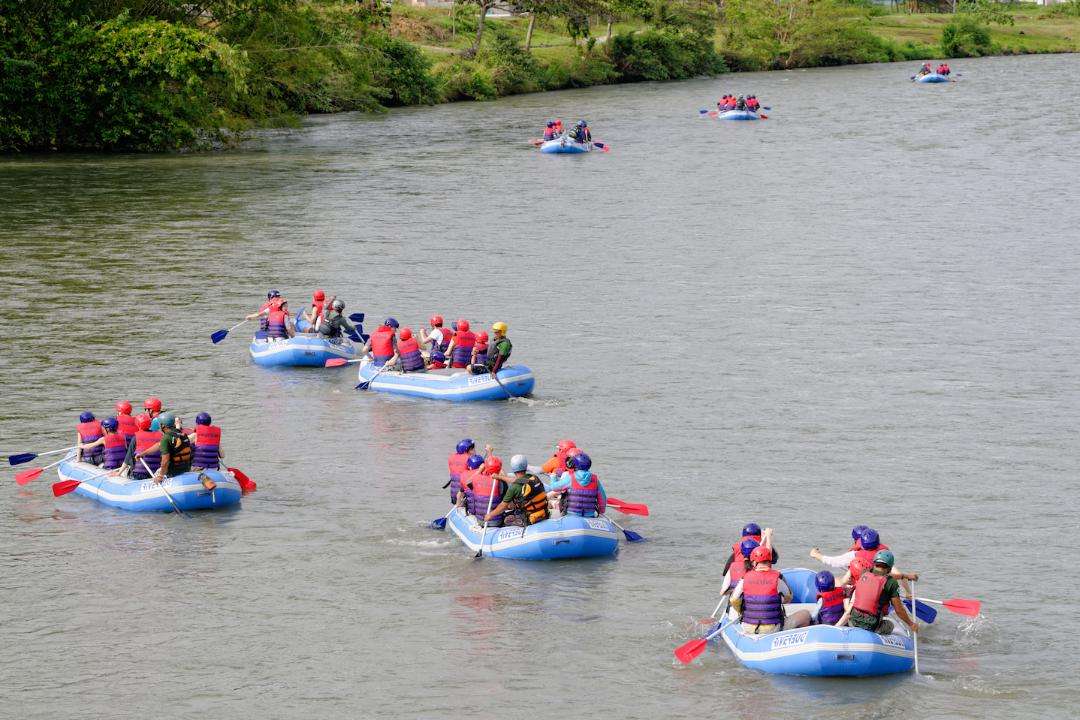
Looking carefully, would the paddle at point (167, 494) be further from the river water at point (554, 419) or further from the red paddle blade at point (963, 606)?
the red paddle blade at point (963, 606)

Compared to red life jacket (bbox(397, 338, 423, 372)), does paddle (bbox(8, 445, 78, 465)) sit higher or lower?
lower

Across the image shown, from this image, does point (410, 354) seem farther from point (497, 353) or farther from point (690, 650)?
point (690, 650)

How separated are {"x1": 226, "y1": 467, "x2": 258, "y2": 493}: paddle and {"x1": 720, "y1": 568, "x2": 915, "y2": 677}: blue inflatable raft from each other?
11.6 meters

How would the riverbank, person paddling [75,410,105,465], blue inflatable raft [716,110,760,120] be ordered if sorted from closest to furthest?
person paddling [75,410,105,465], the riverbank, blue inflatable raft [716,110,760,120]

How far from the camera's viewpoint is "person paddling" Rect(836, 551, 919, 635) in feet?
67.2

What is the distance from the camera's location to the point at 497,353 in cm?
3459

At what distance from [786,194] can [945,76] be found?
184 ft

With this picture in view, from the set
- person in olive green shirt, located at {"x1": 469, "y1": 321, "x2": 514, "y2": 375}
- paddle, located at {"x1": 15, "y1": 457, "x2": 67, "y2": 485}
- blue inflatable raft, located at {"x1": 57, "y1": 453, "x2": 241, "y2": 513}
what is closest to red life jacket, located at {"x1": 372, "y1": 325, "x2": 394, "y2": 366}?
person in olive green shirt, located at {"x1": 469, "y1": 321, "x2": 514, "y2": 375}

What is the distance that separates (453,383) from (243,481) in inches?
313

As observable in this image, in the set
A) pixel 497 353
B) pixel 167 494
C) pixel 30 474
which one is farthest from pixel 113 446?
pixel 497 353

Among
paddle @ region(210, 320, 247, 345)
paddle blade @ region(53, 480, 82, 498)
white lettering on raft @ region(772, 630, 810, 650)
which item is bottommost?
paddle blade @ region(53, 480, 82, 498)

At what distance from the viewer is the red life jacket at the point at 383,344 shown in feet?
117

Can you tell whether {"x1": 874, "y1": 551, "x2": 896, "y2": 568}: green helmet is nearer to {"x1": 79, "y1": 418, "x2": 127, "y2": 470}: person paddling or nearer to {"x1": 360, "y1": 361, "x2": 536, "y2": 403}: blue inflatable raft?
{"x1": 79, "y1": 418, "x2": 127, "y2": 470}: person paddling

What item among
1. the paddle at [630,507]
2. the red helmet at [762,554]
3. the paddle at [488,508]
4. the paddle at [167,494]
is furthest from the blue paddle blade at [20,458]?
the red helmet at [762,554]
